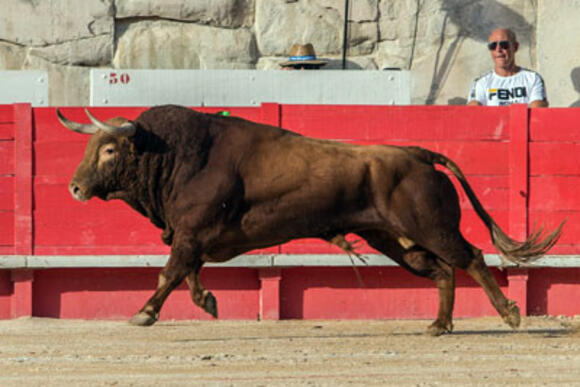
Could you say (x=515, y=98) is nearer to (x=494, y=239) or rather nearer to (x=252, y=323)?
(x=494, y=239)

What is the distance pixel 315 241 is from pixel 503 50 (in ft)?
6.61

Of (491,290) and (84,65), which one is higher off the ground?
(84,65)

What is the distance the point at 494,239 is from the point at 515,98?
181 cm

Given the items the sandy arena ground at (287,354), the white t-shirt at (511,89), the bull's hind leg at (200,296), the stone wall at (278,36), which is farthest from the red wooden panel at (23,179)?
the white t-shirt at (511,89)

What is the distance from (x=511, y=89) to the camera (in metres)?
9.16

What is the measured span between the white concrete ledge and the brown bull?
1257 mm

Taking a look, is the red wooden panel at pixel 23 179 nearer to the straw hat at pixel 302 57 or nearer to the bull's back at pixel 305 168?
the bull's back at pixel 305 168

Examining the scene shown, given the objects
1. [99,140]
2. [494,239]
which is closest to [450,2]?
[494,239]

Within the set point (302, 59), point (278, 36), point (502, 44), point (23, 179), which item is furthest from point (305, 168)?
point (278, 36)

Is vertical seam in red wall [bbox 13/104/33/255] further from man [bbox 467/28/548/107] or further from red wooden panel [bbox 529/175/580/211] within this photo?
red wooden panel [bbox 529/175/580/211]

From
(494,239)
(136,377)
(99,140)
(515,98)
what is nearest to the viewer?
(136,377)

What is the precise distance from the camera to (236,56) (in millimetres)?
11516

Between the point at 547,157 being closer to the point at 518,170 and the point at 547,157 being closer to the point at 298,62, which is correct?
the point at 518,170

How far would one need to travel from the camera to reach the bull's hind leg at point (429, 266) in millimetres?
7336
